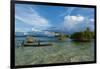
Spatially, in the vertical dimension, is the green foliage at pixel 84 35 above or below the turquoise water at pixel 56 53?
above

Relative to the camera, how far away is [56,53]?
2.47m

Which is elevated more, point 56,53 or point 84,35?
point 84,35

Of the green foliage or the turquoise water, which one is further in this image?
the green foliage

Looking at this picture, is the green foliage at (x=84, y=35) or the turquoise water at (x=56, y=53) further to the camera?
the green foliage at (x=84, y=35)

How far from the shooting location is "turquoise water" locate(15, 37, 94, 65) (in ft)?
7.64

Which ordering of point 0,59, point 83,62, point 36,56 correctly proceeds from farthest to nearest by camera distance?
1. point 83,62
2. point 36,56
3. point 0,59

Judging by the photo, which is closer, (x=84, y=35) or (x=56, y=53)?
(x=56, y=53)

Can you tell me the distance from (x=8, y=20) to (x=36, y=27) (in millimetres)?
356

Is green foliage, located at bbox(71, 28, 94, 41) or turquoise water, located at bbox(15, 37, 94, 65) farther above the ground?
green foliage, located at bbox(71, 28, 94, 41)

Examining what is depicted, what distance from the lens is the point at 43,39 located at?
242cm

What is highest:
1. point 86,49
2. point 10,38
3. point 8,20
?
point 8,20

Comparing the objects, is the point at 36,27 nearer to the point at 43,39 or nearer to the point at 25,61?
the point at 43,39

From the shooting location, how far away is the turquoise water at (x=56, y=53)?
7.64 ft

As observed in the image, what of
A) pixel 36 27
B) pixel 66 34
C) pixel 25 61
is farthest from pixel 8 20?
pixel 66 34
